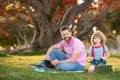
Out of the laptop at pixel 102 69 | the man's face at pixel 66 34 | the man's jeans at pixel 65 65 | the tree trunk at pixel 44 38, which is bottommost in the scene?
the laptop at pixel 102 69

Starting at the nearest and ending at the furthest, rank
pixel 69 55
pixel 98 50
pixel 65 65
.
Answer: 1. pixel 65 65
2. pixel 98 50
3. pixel 69 55

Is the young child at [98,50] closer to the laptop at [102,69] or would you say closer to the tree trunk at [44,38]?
the laptop at [102,69]

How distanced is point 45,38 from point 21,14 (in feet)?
18.9

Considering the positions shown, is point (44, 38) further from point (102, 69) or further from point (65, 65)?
point (102, 69)

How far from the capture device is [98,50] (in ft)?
33.4

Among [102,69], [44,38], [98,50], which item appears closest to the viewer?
[102,69]

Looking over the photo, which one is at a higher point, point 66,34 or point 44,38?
point 44,38

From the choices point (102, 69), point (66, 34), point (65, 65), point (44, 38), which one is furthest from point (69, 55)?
point (44, 38)

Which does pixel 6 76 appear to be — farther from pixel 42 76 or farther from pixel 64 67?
pixel 64 67

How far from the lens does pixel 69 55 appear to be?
10328 mm

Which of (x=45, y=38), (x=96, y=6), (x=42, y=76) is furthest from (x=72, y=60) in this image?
(x=96, y=6)

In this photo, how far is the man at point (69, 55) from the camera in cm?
986

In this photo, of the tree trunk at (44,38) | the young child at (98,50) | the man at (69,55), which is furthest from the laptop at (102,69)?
the tree trunk at (44,38)

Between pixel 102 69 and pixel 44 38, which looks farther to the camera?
pixel 44 38
